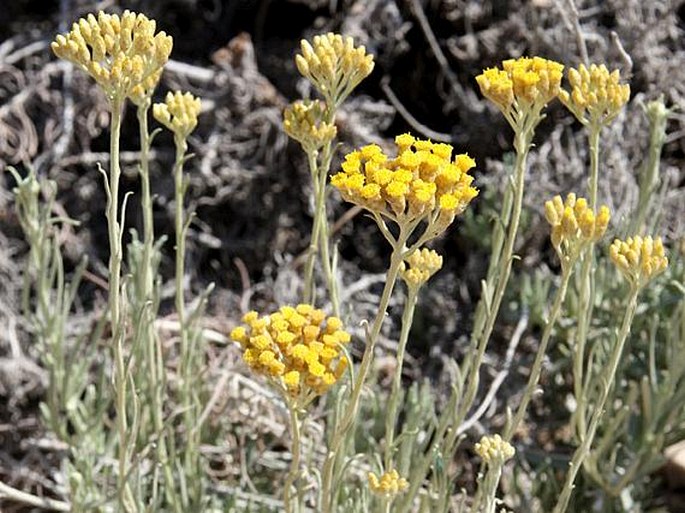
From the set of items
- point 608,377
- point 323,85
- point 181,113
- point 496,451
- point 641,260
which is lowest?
point 496,451

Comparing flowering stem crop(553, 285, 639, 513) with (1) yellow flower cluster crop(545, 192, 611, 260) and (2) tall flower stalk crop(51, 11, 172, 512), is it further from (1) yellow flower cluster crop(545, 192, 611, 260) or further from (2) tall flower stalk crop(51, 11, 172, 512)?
(2) tall flower stalk crop(51, 11, 172, 512)

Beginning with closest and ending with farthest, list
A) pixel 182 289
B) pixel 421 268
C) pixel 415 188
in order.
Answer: pixel 415 188, pixel 421 268, pixel 182 289

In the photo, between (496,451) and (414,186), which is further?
(496,451)

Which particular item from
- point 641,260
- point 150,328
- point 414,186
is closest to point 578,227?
point 641,260

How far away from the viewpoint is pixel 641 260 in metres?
2.09

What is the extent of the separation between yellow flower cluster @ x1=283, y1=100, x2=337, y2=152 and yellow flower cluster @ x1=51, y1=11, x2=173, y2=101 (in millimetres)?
348

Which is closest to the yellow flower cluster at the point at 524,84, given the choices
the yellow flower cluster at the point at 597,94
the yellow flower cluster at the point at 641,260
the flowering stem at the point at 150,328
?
the yellow flower cluster at the point at 597,94

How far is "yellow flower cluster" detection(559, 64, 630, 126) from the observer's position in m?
2.28

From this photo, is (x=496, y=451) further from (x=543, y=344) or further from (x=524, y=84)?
(x=524, y=84)

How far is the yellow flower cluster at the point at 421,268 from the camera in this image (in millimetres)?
2186

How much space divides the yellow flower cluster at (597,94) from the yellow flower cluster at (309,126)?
1.74 ft

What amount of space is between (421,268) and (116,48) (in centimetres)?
79

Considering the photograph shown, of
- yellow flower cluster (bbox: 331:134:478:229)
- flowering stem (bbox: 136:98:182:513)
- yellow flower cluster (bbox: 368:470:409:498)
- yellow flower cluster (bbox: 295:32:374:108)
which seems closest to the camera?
yellow flower cluster (bbox: 331:134:478:229)

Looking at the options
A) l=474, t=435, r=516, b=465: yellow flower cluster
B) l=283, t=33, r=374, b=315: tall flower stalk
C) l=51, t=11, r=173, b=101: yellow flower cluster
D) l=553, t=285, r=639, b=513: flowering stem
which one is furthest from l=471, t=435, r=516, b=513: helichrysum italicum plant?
l=51, t=11, r=173, b=101: yellow flower cluster
